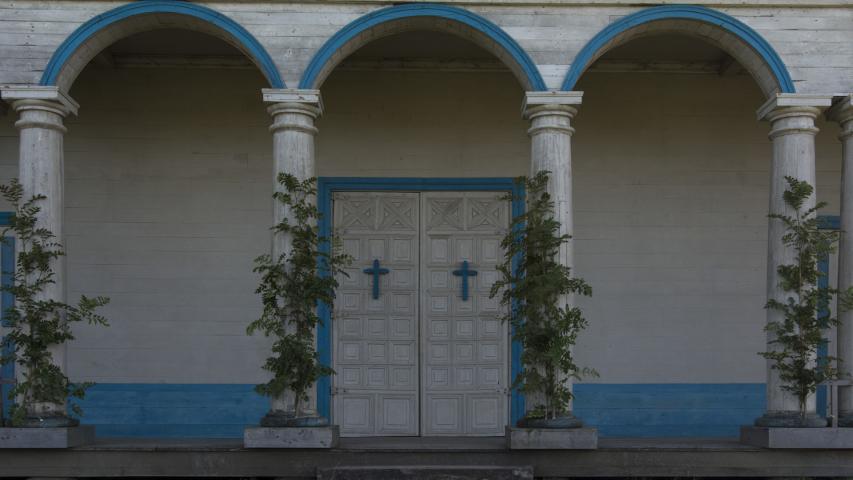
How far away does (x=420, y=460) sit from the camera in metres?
6.54

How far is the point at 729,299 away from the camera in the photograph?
27.6ft

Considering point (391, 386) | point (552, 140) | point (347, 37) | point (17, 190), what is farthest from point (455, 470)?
point (17, 190)

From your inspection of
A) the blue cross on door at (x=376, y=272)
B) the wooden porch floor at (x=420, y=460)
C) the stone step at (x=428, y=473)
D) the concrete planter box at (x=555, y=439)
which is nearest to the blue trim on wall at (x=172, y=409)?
the blue cross on door at (x=376, y=272)

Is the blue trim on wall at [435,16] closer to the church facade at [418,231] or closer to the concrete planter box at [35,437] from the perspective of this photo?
the church facade at [418,231]

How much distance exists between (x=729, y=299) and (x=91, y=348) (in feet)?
19.2

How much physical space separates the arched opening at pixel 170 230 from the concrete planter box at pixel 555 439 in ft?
9.30

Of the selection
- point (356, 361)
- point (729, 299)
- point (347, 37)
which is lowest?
point (356, 361)

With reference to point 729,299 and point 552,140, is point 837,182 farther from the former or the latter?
→ point 552,140

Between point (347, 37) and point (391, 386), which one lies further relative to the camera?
point (391, 386)

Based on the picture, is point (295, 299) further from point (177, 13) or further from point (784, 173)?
point (784, 173)

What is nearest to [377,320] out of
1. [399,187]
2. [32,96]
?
[399,187]

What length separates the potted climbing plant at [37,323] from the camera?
21.0 ft

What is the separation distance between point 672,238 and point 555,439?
9.29ft

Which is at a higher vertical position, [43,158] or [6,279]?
[43,158]
